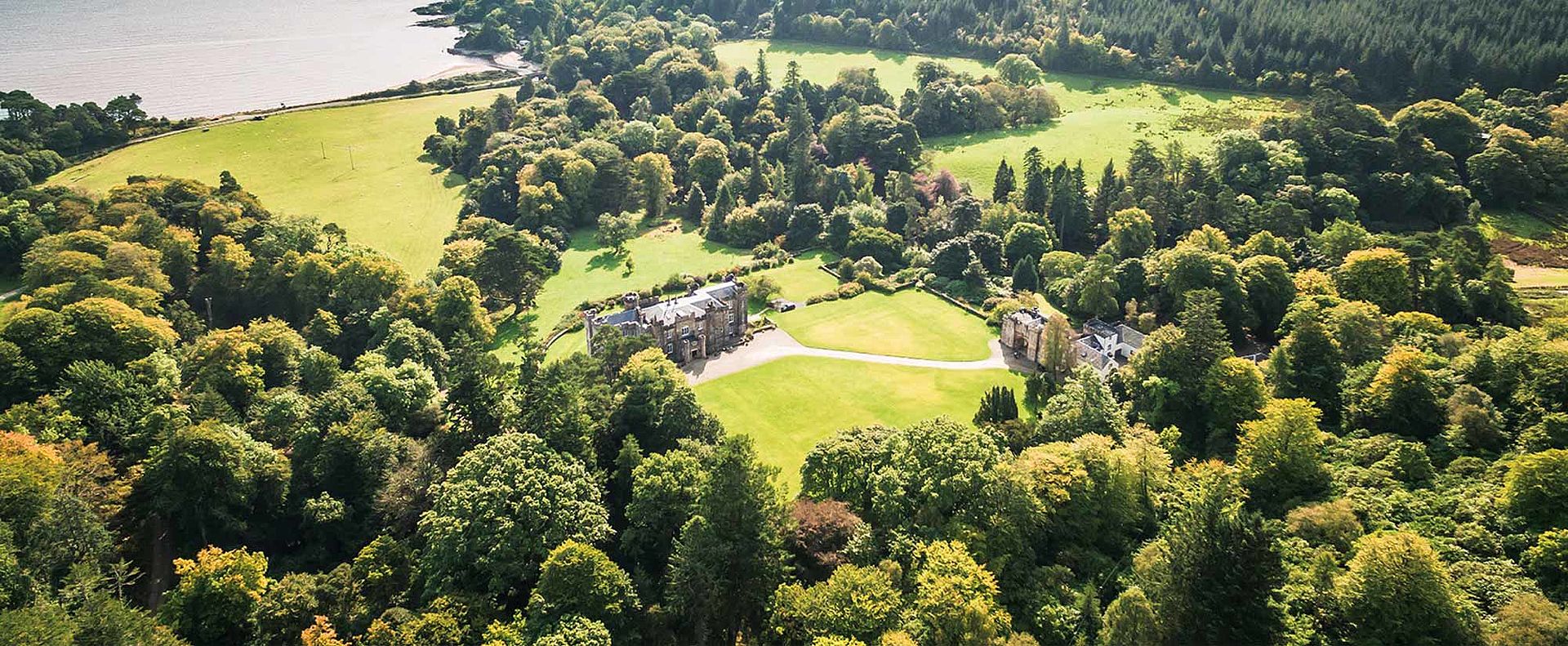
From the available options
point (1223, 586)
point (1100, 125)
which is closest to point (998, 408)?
point (1223, 586)

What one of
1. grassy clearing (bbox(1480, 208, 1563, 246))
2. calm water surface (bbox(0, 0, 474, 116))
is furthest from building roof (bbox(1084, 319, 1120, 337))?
calm water surface (bbox(0, 0, 474, 116))

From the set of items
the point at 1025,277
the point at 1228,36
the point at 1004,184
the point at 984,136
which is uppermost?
the point at 1228,36

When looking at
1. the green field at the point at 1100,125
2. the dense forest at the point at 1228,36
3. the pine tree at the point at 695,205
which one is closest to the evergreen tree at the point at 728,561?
the pine tree at the point at 695,205

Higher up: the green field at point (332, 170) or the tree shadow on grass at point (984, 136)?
the green field at point (332, 170)

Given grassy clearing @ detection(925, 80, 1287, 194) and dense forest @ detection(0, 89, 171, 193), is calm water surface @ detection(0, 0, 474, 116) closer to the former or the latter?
dense forest @ detection(0, 89, 171, 193)

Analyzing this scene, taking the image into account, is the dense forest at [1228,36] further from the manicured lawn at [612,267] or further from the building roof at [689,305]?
the building roof at [689,305]

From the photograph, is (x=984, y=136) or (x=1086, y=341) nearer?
(x=1086, y=341)

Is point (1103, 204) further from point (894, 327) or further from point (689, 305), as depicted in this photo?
point (689, 305)
